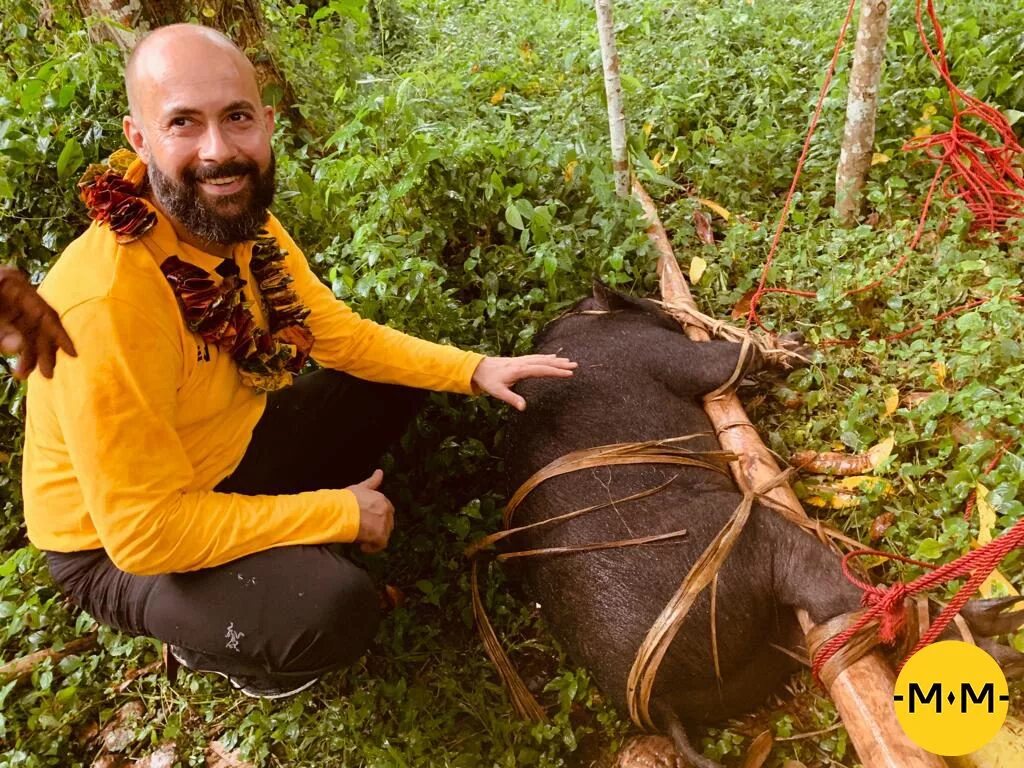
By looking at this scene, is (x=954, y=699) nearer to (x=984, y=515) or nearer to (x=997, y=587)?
(x=997, y=587)

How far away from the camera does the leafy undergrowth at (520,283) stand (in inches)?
94.6

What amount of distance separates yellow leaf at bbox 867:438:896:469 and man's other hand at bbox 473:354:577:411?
1.07 metres

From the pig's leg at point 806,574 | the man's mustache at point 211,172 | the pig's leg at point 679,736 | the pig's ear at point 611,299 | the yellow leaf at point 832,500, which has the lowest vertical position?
the pig's leg at point 679,736

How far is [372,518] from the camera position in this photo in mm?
2137

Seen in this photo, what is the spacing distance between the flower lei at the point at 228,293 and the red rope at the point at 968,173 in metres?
1.90

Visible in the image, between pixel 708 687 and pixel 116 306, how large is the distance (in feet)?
5.79

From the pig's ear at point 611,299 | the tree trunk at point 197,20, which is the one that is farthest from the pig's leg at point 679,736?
the tree trunk at point 197,20

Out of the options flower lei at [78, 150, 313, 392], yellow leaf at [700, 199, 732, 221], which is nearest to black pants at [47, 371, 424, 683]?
flower lei at [78, 150, 313, 392]

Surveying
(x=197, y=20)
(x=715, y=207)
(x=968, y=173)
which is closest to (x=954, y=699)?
(x=968, y=173)

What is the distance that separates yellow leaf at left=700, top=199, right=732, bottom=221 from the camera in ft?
12.3

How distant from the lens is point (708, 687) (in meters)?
2.04

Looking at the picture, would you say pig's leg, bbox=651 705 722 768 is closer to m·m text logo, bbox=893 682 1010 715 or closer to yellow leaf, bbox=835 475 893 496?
m·m text logo, bbox=893 682 1010 715

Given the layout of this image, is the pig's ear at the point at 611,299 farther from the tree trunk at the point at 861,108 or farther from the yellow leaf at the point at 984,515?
the yellow leaf at the point at 984,515

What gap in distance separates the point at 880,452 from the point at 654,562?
99 centimetres
